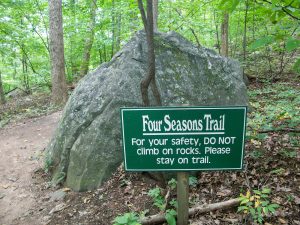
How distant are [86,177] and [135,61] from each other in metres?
2.15

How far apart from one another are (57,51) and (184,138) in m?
9.22

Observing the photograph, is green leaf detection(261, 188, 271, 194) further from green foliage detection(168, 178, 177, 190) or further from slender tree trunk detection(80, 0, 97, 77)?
slender tree trunk detection(80, 0, 97, 77)

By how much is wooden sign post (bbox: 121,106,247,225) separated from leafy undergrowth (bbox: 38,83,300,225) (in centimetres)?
92

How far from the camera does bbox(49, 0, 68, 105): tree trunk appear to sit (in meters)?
10.1

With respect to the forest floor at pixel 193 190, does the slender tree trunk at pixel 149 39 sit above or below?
above

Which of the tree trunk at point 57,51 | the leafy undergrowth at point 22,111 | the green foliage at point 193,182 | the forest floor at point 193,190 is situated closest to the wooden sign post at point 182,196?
the forest floor at point 193,190

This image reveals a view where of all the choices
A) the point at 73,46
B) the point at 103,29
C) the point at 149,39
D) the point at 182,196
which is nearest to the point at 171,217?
the point at 182,196

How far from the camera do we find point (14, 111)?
12.0 m

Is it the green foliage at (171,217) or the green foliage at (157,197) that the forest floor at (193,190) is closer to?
the green foliage at (157,197)

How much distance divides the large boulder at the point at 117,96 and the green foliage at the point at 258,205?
206cm

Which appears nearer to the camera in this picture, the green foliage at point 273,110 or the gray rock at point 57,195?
the gray rock at point 57,195

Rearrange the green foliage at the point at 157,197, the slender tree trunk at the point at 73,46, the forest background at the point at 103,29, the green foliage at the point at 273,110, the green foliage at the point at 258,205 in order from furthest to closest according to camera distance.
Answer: the slender tree trunk at the point at 73,46
the forest background at the point at 103,29
the green foliage at the point at 273,110
the green foliage at the point at 157,197
the green foliage at the point at 258,205

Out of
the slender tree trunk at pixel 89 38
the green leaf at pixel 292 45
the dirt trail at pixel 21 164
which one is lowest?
the dirt trail at pixel 21 164

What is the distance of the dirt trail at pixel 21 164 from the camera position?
15.2ft
